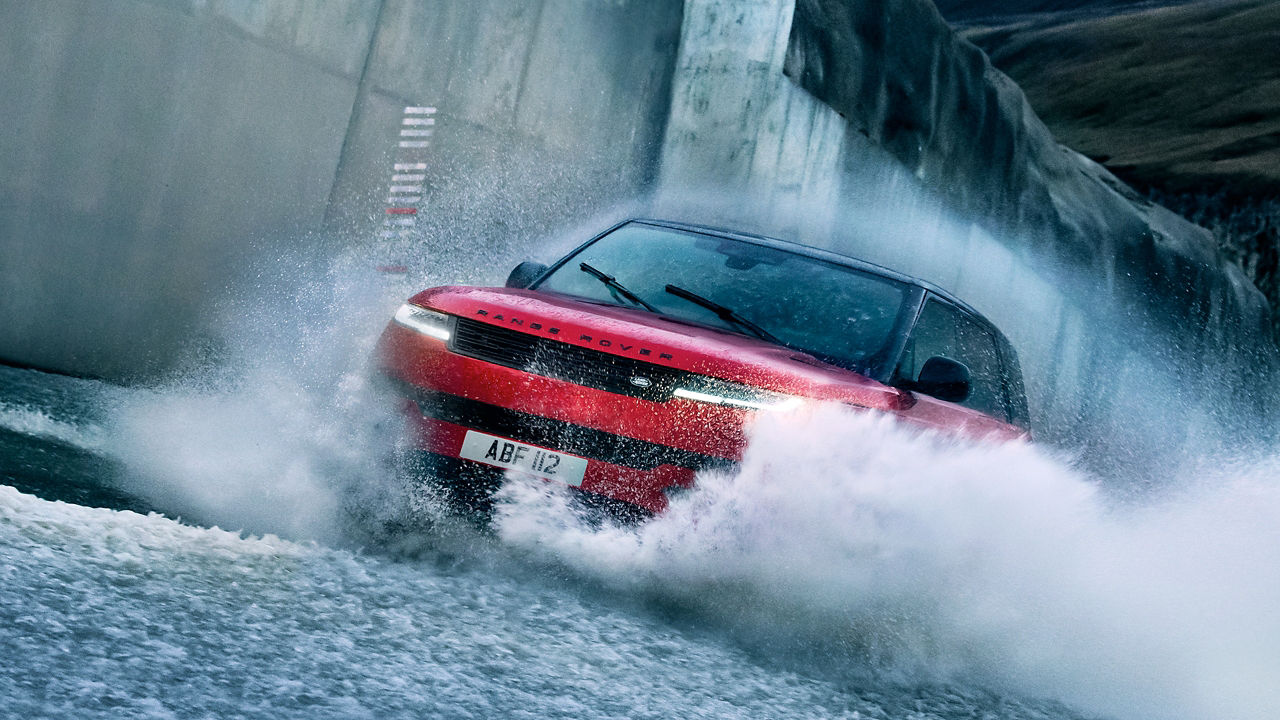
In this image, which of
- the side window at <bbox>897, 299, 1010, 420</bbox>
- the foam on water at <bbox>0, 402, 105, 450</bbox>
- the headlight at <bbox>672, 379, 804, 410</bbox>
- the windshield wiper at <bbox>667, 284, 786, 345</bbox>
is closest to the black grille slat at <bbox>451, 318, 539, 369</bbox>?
the headlight at <bbox>672, 379, 804, 410</bbox>

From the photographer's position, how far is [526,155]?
33.5ft

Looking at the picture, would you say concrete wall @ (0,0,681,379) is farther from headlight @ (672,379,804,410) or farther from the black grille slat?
headlight @ (672,379,804,410)

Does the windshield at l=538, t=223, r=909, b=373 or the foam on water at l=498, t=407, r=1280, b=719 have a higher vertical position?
the windshield at l=538, t=223, r=909, b=373

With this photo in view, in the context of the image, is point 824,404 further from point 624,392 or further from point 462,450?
point 462,450

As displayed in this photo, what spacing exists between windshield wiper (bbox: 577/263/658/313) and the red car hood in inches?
10.9

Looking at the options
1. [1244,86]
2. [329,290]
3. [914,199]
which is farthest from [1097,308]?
[1244,86]

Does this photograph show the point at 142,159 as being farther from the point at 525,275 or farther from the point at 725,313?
the point at 725,313

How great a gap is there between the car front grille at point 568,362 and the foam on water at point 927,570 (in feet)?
1.26

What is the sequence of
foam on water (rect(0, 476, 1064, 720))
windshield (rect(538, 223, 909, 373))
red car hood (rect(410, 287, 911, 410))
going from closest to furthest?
foam on water (rect(0, 476, 1064, 720)), red car hood (rect(410, 287, 911, 410)), windshield (rect(538, 223, 909, 373))

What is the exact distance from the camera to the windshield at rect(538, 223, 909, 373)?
530 cm

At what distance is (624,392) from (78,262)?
4.26 m

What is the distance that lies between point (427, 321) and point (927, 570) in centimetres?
208

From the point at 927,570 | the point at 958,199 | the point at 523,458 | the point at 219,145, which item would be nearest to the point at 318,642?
the point at 523,458

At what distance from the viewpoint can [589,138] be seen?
10.8m
